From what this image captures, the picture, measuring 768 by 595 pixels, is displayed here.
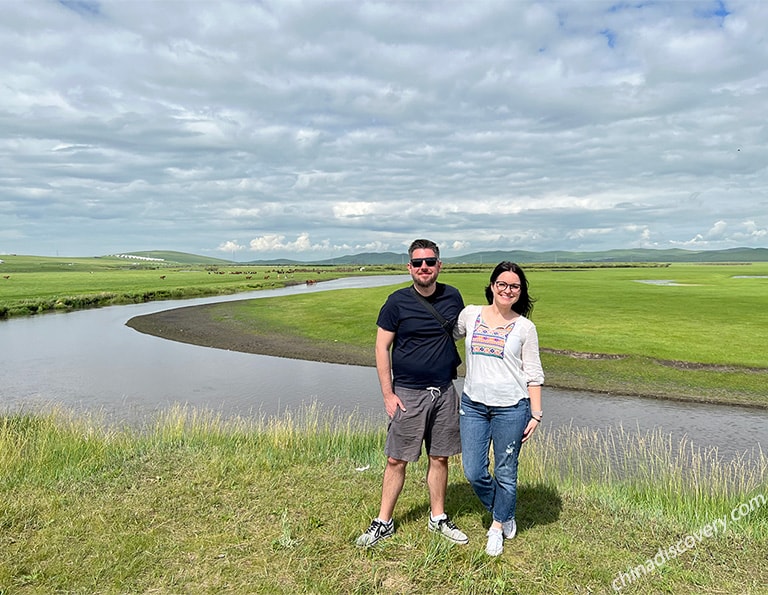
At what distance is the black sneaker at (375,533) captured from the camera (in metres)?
5.91

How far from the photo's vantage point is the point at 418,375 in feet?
18.9

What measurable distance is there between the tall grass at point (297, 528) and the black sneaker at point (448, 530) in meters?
0.12

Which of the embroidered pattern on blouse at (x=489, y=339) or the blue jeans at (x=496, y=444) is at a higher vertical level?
the embroidered pattern on blouse at (x=489, y=339)

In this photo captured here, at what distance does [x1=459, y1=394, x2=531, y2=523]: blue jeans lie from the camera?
5602 millimetres

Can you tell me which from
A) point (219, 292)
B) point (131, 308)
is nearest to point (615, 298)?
point (131, 308)

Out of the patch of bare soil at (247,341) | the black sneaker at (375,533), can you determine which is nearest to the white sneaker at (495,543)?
the black sneaker at (375,533)

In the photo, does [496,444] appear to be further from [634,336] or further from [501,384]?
[634,336]

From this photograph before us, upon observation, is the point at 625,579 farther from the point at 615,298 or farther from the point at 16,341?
the point at 615,298

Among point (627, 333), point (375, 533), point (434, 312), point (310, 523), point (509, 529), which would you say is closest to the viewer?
point (434, 312)

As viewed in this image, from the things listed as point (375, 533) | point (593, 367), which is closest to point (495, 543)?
point (375, 533)

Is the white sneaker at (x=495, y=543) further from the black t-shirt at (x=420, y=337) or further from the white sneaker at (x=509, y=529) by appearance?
the black t-shirt at (x=420, y=337)

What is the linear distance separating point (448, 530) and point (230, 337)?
99.0 ft

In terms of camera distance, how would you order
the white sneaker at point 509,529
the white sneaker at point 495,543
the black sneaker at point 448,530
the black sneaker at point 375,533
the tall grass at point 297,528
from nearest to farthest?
1. the tall grass at point 297,528
2. the white sneaker at point 495,543
3. the black sneaker at point 375,533
4. the black sneaker at point 448,530
5. the white sneaker at point 509,529

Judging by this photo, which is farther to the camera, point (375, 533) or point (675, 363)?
point (675, 363)
